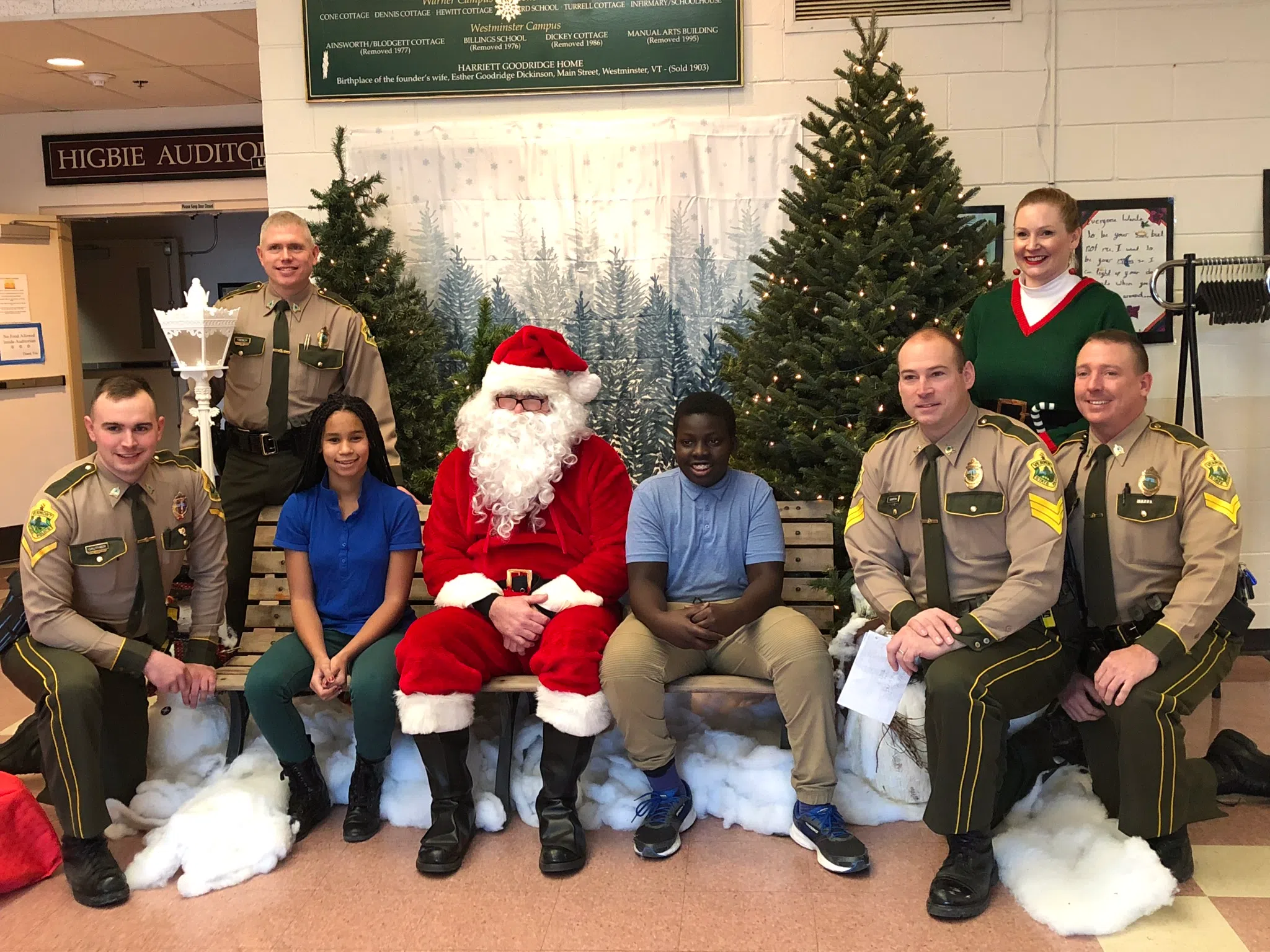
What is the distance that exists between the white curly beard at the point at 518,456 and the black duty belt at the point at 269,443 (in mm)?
791

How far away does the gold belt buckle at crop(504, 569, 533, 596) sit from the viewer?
3363mm

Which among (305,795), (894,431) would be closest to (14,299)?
(305,795)

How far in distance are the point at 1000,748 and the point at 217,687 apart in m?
2.42

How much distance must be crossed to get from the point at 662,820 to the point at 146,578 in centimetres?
180

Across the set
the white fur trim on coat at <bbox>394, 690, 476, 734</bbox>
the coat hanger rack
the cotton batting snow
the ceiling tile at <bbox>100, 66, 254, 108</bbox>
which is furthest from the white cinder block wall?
the ceiling tile at <bbox>100, 66, 254, 108</bbox>

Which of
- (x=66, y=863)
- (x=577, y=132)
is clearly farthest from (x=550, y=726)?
(x=577, y=132)

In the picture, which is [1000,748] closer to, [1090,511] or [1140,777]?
[1140,777]

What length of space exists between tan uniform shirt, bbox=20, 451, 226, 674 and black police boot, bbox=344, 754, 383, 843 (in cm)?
63

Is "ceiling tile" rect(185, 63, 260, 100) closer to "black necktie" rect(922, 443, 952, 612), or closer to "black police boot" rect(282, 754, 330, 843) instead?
"black police boot" rect(282, 754, 330, 843)

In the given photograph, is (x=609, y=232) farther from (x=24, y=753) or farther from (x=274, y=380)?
(x=24, y=753)

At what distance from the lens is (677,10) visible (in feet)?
15.6

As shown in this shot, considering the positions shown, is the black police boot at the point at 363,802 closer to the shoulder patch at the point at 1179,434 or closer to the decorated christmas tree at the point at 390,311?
the decorated christmas tree at the point at 390,311

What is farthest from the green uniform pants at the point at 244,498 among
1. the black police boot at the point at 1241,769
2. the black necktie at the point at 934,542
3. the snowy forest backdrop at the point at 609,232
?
the black police boot at the point at 1241,769

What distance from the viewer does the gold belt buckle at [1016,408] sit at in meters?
3.32
